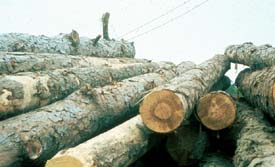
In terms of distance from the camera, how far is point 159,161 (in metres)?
4.83

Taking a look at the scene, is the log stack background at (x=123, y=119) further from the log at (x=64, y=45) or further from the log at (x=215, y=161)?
the log at (x=64, y=45)

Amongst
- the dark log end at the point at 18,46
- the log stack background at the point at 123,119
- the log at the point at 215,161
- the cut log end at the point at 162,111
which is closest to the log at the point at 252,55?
the log stack background at the point at 123,119

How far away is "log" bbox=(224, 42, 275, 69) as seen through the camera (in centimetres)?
623

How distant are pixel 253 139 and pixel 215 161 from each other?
2.30ft

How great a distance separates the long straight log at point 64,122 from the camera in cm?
361

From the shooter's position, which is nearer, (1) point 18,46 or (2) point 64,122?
(2) point 64,122

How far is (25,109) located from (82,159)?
165cm

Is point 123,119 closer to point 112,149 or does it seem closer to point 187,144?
point 187,144

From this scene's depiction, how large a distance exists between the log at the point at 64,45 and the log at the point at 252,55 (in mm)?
2646

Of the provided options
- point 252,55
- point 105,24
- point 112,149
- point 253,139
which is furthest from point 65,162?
point 105,24

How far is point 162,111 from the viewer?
3688 mm

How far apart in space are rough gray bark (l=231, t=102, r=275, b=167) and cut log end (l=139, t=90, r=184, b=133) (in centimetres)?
75

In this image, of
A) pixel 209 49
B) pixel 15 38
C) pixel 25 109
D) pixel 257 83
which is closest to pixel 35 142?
pixel 25 109

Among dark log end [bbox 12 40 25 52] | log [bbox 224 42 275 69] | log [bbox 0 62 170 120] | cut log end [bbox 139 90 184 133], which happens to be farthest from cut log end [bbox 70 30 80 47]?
cut log end [bbox 139 90 184 133]
